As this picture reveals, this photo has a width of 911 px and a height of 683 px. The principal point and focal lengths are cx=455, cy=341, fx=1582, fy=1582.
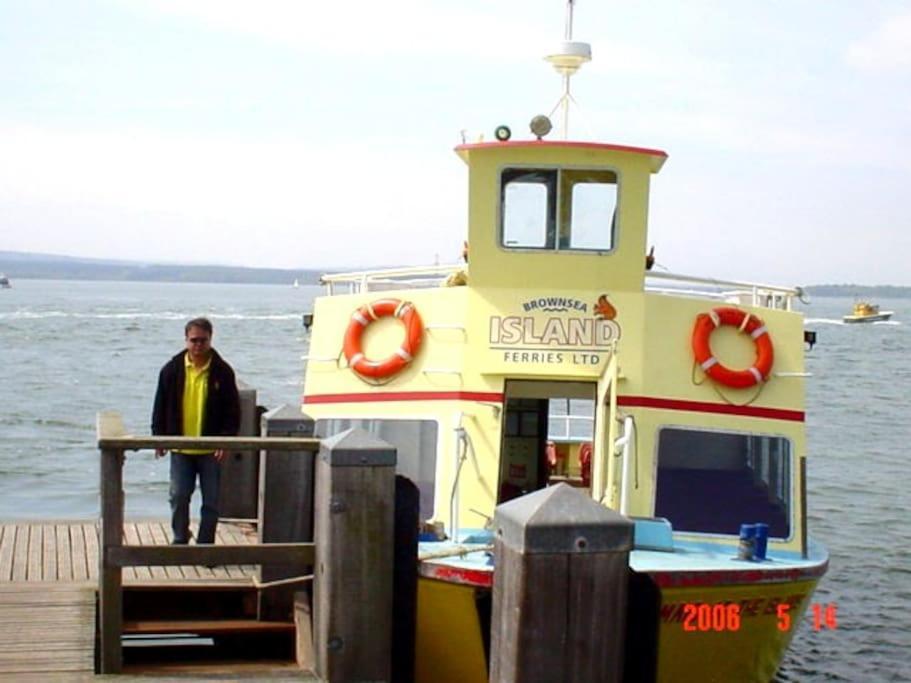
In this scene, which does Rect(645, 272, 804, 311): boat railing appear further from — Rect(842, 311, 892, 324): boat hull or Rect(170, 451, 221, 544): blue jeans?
Rect(842, 311, 892, 324): boat hull

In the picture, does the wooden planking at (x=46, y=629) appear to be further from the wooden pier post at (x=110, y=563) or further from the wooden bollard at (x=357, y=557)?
the wooden bollard at (x=357, y=557)

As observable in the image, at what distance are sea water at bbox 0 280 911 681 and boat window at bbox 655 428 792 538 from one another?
125cm

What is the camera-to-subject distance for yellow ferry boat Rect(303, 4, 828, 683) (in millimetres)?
10453

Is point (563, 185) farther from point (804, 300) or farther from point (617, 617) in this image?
point (617, 617)

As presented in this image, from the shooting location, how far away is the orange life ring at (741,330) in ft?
34.9

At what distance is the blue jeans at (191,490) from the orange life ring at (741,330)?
11.0 feet

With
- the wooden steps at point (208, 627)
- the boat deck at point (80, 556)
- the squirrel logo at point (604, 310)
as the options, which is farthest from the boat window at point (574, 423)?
the wooden steps at point (208, 627)

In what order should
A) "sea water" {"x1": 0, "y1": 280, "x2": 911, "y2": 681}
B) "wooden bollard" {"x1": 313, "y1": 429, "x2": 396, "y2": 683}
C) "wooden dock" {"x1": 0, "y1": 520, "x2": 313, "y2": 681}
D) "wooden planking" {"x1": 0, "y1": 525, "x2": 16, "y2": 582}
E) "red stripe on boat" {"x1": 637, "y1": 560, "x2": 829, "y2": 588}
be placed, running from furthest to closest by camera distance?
"sea water" {"x1": 0, "y1": 280, "x2": 911, "y2": 681}, "red stripe on boat" {"x1": 637, "y1": 560, "x2": 829, "y2": 588}, "wooden planking" {"x1": 0, "y1": 525, "x2": 16, "y2": 582}, "wooden dock" {"x1": 0, "y1": 520, "x2": 313, "y2": 681}, "wooden bollard" {"x1": 313, "y1": 429, "x2": 396, "y2": 683}

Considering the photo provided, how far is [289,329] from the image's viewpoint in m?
70.2

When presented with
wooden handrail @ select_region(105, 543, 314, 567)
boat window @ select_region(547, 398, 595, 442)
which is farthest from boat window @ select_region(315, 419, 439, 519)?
boat window @ select_region(547, 398, 595, 442)

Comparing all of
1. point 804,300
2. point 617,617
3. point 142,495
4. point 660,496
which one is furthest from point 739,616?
point 142,495

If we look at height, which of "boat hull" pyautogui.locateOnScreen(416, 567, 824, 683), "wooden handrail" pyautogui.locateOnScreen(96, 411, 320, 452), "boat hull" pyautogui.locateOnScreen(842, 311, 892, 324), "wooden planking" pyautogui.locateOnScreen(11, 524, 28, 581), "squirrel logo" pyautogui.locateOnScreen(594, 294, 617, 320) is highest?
"boat hull" pyautogui.locateOnScreen(842, 311, 892, 324)

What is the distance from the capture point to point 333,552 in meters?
7.07

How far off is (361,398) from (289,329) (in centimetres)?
5964
